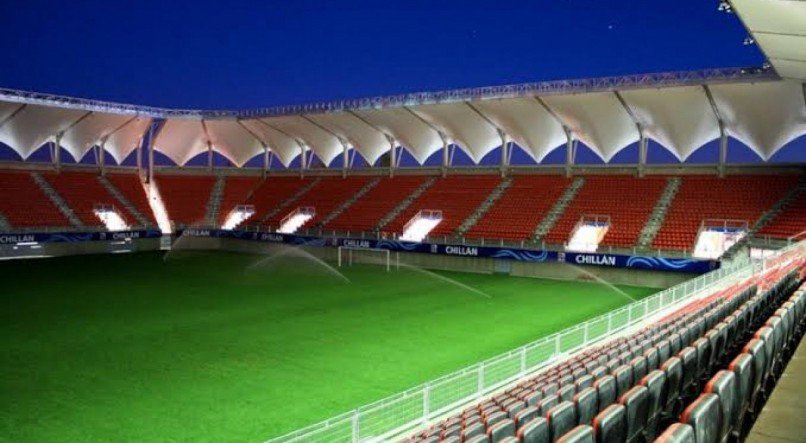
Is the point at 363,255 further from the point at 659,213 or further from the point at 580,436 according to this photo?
the point at 580,436

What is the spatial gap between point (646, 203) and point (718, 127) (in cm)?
554

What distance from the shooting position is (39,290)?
25.3 m

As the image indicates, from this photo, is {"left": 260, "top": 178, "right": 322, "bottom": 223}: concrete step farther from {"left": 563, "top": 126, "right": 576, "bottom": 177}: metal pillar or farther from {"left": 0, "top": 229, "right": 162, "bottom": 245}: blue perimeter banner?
{"left": 563, "top": 126, "right": 576, "bottom": 177}: metal pillar

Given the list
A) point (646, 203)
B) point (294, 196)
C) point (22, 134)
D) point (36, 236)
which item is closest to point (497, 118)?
point (646, 203)

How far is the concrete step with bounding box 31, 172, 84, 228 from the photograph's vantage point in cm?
4247

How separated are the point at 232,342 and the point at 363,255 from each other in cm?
2248

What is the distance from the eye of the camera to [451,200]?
4212 cm

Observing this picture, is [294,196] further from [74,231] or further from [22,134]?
[22,134]

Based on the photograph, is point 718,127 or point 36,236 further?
point 36,236

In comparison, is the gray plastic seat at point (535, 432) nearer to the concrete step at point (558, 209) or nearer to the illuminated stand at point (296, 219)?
the concrete step at point (558, 209)

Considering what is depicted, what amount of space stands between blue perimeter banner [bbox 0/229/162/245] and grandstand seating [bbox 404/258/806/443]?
122ft

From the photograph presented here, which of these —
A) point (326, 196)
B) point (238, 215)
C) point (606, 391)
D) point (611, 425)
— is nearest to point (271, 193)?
point (238, 215)

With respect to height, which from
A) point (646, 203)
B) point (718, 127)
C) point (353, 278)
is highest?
point (718, 127)

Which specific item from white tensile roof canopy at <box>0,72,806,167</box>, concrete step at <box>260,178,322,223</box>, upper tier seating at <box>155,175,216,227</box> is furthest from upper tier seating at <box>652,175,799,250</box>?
upper tier seating at <box>155,175,216,227</box>
